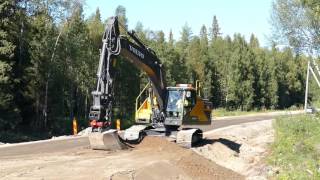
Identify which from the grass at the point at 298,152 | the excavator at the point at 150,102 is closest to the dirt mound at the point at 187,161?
the excavator at the point at 150,102

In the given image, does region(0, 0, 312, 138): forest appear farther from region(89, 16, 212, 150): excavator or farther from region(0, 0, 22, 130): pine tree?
region(89, 16, 212, 150): excavator

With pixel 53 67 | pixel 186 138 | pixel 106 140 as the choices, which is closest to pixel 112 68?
pixel 106 140

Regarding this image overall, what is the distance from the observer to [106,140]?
59.5 feet

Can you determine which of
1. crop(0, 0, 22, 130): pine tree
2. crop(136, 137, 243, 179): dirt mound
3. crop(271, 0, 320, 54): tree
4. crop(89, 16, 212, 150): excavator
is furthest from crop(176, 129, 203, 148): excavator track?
crop(271, 0, 320, 54): tree

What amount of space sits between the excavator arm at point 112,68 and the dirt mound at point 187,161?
2.34 m

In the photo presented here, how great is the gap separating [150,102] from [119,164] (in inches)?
286

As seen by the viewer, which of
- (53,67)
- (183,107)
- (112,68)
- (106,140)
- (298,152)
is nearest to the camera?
(106,140)

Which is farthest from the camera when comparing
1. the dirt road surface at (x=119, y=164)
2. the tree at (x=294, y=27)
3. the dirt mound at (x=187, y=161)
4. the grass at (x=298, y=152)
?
the tree at (x=294, y=27)

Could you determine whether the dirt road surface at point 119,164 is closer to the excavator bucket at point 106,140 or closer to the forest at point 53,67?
the excavator bucket at point 106,140

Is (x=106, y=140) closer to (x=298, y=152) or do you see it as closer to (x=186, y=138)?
(x=186, y=138)

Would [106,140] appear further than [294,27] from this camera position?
No

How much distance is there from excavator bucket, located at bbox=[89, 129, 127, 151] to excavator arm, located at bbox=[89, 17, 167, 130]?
0.47 m

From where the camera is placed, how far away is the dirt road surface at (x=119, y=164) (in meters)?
14.1

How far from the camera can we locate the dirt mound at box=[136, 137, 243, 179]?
52.2 ft
